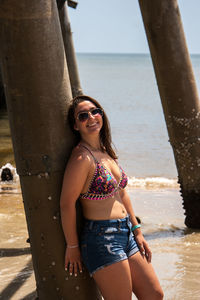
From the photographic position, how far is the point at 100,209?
112 inches

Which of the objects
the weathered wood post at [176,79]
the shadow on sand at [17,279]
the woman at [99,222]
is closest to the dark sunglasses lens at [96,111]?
the woman at [99,222]

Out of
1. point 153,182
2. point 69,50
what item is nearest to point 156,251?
point 69,50

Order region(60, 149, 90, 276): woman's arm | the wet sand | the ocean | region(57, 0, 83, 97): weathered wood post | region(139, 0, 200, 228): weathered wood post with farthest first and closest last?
1. region(57, 0, 83, 97): weathered wood post
2. region(139, 0, 200, 228): weathered wood post
3. the ocean
4. the wet sand
5. region(60, 149, 90, 276): woman's arm

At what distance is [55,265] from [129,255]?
43 cm

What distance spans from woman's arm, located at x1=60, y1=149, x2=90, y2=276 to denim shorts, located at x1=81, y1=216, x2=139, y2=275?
0.19 ft

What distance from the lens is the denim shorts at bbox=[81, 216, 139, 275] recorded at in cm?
274

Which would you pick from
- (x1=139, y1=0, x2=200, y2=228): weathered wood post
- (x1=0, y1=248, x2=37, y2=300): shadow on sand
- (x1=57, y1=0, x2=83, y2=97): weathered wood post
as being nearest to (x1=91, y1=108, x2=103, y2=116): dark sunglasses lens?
(x1=0, y1=248, x2=37, y2=300): shadow on sand

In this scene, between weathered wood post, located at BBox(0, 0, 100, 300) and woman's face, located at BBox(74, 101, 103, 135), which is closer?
weathered wood post, located at BBox(0, 0, 100, 300)

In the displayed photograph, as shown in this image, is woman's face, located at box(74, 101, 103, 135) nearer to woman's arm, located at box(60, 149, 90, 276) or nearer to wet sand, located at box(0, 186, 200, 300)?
woman's arm, located at box(60, 149, 90, 276)

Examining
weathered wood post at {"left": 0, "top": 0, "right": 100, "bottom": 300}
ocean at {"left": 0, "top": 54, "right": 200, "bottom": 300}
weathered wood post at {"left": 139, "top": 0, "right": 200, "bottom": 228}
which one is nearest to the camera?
weathered wood post at {"left": 0, "top": 0, "right": 100, "bottom": 300}

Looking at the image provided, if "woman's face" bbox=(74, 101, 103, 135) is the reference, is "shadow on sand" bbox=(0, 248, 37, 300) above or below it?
below

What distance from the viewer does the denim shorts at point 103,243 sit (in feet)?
9.00

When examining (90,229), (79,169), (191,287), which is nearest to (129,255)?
(90,229)

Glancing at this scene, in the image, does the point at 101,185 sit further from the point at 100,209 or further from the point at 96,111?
the point at 96,111
